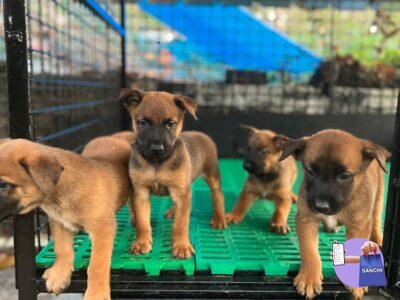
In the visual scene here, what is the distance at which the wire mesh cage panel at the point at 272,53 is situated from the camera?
7539 millimetres

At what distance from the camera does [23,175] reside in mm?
2498

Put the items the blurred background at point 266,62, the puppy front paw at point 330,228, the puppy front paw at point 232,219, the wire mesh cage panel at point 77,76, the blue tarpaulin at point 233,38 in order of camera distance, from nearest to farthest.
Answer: the puppy front paw at point 330,228 < the puppy front paw at point 232,219 < the wire mesh cage panel at point 77,76 < the blurred background at point 266,62 < the blue tarpaulin at point 233,38

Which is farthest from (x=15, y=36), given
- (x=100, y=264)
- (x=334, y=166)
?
(x=334, y=166)

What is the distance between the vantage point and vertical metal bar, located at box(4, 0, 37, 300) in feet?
8.99

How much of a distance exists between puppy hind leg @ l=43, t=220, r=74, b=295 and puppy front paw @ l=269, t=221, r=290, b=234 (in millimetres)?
1883

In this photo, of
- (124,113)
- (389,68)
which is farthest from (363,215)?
(389,68)

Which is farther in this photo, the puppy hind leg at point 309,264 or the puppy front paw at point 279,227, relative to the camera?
the puppy front paw at point 279,227

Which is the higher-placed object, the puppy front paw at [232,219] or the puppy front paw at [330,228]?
the puppy front paw at [330,228]

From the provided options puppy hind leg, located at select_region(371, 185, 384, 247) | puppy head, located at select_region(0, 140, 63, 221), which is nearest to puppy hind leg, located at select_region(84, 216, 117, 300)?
puppy head, located at select_region(0, 140, 63, 221)

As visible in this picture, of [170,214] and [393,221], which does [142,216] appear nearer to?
[170,214]

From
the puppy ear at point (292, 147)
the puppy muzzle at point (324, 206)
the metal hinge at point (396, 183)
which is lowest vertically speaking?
the puppy muzzle at point (324, 206)

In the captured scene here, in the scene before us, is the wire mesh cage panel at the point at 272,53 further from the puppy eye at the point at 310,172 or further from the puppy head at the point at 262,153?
the puppy eye at the point at 310,172

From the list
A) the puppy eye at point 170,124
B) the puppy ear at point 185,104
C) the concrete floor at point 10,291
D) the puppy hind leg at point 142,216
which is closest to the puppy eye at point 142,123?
the puppy eye at point 170,124

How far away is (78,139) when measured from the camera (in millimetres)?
5902
